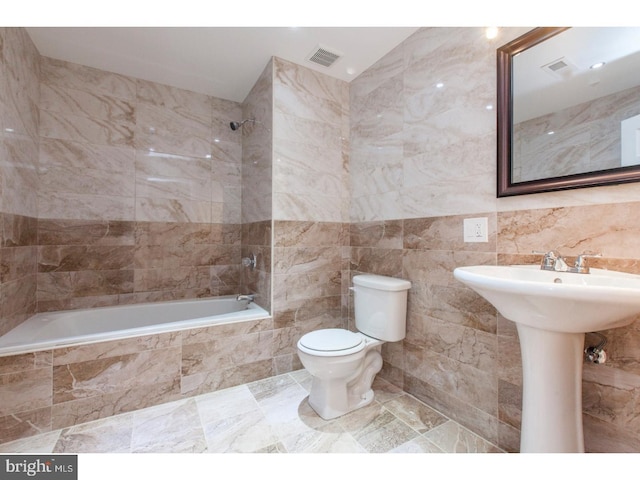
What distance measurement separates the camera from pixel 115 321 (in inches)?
84.6

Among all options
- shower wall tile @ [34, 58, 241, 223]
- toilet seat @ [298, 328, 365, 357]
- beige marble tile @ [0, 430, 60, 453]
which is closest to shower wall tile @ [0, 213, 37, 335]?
shower wall tile @ [34, 58, 241, 223]

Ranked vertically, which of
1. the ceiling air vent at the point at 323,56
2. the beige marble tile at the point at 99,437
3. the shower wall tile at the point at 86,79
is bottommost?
the beige marble tile at the point at 99,437

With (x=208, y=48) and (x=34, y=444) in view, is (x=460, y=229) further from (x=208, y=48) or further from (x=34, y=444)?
(x=34, y=444)

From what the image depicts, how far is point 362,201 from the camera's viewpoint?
217cm

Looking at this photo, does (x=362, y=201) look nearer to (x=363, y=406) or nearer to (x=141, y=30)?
(x=363, y=406)

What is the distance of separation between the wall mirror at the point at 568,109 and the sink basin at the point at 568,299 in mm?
379

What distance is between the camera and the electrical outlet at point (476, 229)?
4.50 ft

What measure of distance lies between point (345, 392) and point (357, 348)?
11.0 inches

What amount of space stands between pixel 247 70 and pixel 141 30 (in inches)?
28.4

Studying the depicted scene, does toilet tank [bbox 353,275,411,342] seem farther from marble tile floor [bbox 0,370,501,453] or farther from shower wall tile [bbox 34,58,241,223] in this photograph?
shower wall tile [bbox 34,58,241,223]

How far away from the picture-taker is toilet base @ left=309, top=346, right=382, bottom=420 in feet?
5.02

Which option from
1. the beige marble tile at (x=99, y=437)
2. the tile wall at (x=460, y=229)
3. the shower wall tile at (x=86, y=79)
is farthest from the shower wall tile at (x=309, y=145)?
the beige marble tile at (x=99, y=437)

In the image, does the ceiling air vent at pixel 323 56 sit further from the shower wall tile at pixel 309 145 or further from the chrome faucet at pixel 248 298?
the chrome faucet at pixel 248 298

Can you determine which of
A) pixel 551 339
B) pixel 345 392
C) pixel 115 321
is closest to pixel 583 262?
pixel 551 339
